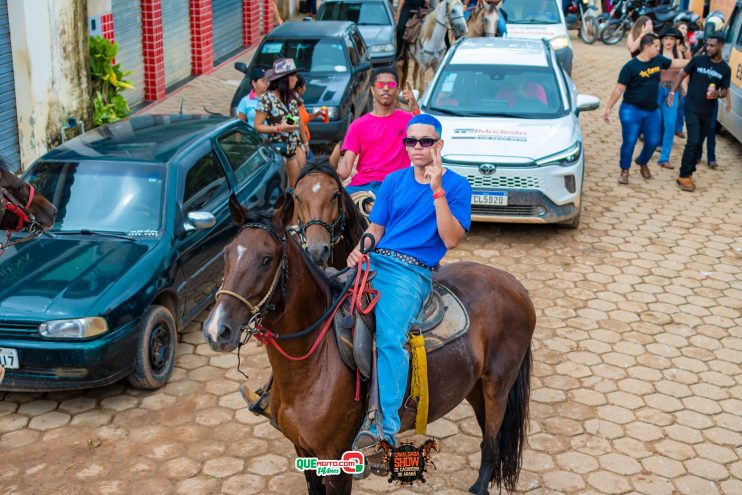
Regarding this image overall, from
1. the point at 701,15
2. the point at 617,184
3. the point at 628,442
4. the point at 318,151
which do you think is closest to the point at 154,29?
the point at 318,151

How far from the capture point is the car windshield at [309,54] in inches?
569

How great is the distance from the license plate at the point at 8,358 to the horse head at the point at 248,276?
3.15 meters

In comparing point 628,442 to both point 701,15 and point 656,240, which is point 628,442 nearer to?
point 656,240

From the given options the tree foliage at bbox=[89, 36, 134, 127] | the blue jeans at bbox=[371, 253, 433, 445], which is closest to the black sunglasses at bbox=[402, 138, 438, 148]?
the blue jeans at bbox=[371, 253, 433, 445]

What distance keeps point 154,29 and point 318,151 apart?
476 cm

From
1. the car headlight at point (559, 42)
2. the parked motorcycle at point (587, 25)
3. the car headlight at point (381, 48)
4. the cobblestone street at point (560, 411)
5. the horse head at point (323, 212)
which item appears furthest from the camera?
the parked motorcycle at point (587, 25)

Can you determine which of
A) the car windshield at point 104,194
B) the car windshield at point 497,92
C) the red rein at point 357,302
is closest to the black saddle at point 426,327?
the red rein at point 357,302

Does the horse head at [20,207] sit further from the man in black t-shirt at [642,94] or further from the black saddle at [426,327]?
the man in black t-shirt at [642,94]

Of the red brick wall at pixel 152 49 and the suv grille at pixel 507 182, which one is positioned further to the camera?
the red brick wall at pixel 152 49

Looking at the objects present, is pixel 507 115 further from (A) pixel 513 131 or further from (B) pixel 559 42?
(B) pixel 559 42

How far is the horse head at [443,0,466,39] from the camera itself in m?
16.6

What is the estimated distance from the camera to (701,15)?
26062 millimetres

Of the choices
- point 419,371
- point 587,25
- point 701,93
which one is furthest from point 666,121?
point 587,25

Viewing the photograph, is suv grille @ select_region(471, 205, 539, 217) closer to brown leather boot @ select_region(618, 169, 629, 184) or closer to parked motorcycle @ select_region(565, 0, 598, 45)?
brown leather boot @ select_region(618, 169, 629, 184)
